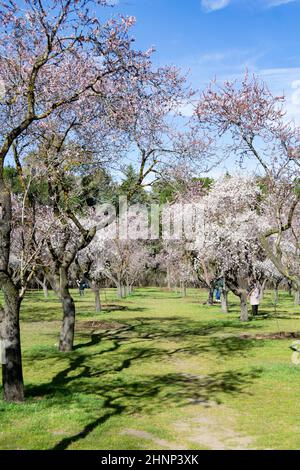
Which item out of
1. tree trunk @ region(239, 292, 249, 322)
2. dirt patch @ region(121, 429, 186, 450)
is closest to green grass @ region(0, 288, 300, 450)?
dirt patch @ region(121, 429, 186, 450)

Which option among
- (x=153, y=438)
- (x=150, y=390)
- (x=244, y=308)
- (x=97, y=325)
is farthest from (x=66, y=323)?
(x=244, y=308)

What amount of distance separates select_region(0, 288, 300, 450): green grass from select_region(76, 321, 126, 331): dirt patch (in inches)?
73.1

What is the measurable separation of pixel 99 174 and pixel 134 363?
6.80m

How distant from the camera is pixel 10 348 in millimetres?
10836

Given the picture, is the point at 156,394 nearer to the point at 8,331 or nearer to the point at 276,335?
the point at 8,331

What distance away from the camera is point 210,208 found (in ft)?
106

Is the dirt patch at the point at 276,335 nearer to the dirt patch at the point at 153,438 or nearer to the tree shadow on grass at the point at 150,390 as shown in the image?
the tree shadow on grass at the point at 150,390

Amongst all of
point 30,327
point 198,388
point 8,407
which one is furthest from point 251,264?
point 8,407

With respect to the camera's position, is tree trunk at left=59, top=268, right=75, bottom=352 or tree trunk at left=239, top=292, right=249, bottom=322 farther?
tree trunk at left=239, top=292, right=249, bottom=322

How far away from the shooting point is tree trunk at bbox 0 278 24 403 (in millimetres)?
10750

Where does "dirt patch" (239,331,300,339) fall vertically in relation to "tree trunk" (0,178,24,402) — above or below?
below

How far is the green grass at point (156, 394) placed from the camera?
8734 millimetres

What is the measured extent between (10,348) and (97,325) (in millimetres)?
15299

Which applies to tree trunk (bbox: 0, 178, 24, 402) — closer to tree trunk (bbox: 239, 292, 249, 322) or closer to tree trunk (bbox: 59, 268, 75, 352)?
tree trunk (bbox: 59, 268, 75, 352)
